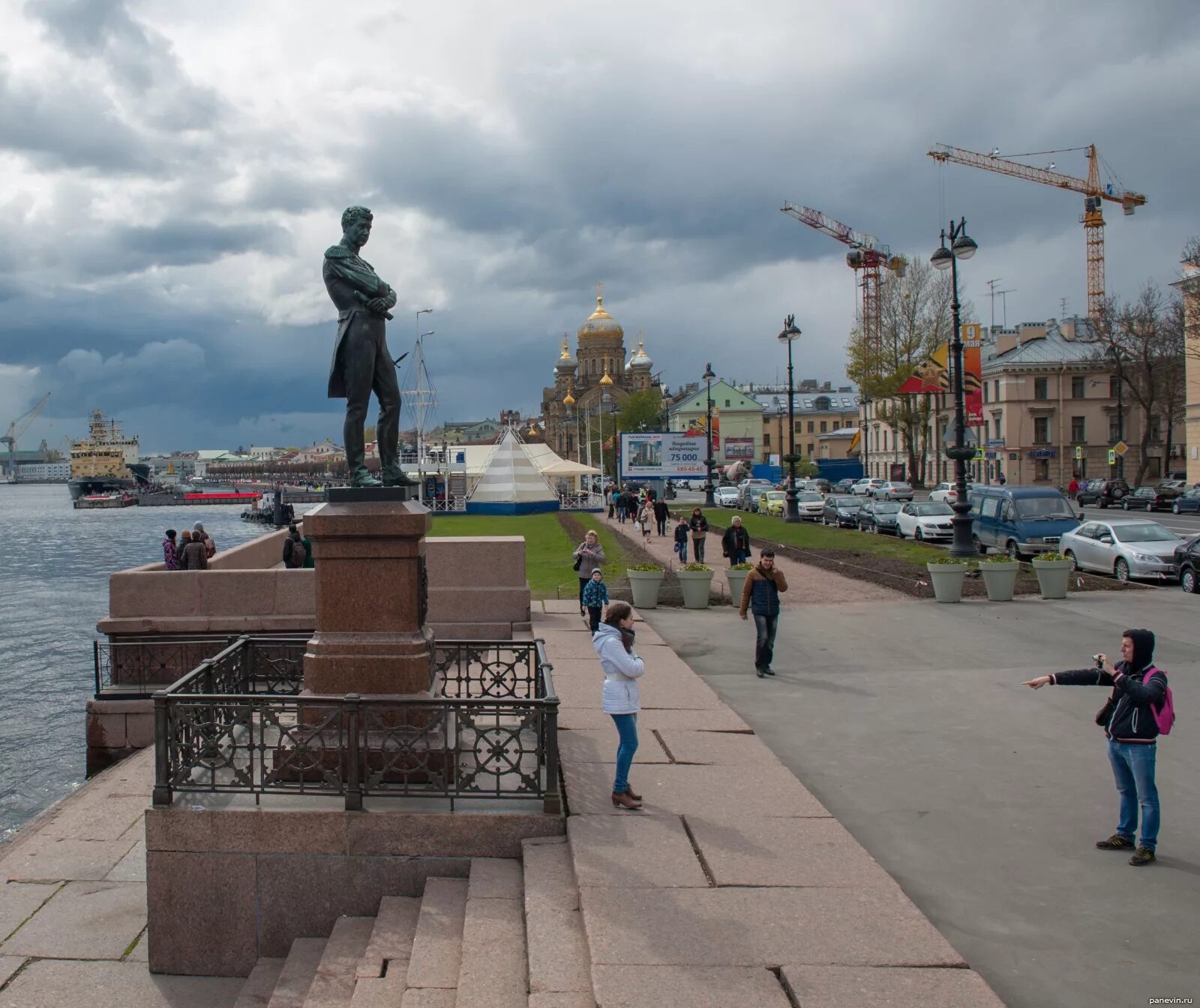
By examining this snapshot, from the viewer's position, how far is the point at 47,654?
22078 millimetres

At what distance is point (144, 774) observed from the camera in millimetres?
10719

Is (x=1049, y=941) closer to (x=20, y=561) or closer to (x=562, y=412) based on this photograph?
(x=20, y=561)

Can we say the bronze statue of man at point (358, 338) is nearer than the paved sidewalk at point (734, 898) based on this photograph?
No

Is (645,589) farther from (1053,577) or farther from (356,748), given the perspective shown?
(356,748)

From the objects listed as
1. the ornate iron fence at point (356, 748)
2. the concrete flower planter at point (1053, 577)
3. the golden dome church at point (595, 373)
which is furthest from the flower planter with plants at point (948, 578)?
the golden dome church at point (595, 373)

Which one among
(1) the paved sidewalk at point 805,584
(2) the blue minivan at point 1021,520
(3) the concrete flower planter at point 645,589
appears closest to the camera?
(3) the concrete flower planter at point 645,589

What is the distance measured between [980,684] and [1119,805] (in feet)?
13.8

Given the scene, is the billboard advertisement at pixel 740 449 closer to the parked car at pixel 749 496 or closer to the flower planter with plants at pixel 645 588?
the parked car at pixel 749 496

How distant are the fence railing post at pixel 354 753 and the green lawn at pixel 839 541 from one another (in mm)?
17650

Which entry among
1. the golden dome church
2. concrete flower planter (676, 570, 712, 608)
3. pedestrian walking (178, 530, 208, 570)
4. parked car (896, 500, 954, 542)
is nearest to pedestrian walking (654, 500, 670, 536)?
parked car (896, 500, 954, 542)

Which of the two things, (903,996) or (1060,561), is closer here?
(903,996)

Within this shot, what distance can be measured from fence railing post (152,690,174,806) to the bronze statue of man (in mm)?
2292

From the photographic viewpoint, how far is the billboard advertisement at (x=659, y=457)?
5644 cm

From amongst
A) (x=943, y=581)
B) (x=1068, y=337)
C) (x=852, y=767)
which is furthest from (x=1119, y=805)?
(x=1068, y=337)
